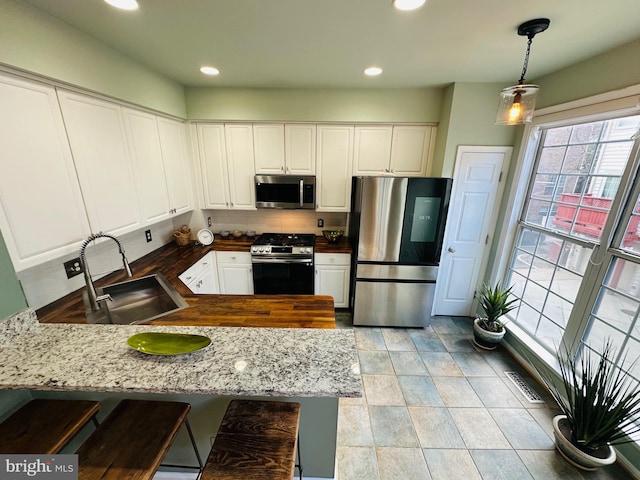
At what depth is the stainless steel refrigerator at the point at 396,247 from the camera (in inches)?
98.3

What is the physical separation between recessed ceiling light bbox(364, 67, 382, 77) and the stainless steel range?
181 centimetres

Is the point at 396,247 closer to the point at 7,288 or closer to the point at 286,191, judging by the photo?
the point at 286,191

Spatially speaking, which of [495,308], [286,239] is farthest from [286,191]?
[495,308]

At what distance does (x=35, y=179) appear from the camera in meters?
1.32

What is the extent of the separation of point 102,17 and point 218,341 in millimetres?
1923

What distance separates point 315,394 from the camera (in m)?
0.89

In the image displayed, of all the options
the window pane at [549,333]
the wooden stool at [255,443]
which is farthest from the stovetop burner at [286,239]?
the window pane at [549,333]

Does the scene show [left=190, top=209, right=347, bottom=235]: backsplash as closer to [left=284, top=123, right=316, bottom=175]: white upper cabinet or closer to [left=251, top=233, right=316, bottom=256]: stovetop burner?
[left=251, top=233, right=316, bottom=256]: stovetop burner

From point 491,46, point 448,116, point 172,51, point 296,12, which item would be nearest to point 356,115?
point 448,116

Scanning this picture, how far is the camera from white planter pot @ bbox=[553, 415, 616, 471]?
4.80 feet

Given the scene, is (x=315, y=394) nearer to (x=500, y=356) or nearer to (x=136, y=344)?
(x=136, y=344)

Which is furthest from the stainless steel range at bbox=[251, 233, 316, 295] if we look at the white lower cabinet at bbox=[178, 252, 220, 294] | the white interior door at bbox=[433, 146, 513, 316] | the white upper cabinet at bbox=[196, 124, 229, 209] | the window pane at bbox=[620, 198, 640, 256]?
the window pane at bbox=[620, 198, 640, 256]

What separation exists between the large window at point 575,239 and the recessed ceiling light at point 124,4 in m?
3.13

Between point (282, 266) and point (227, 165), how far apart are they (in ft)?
4.52
